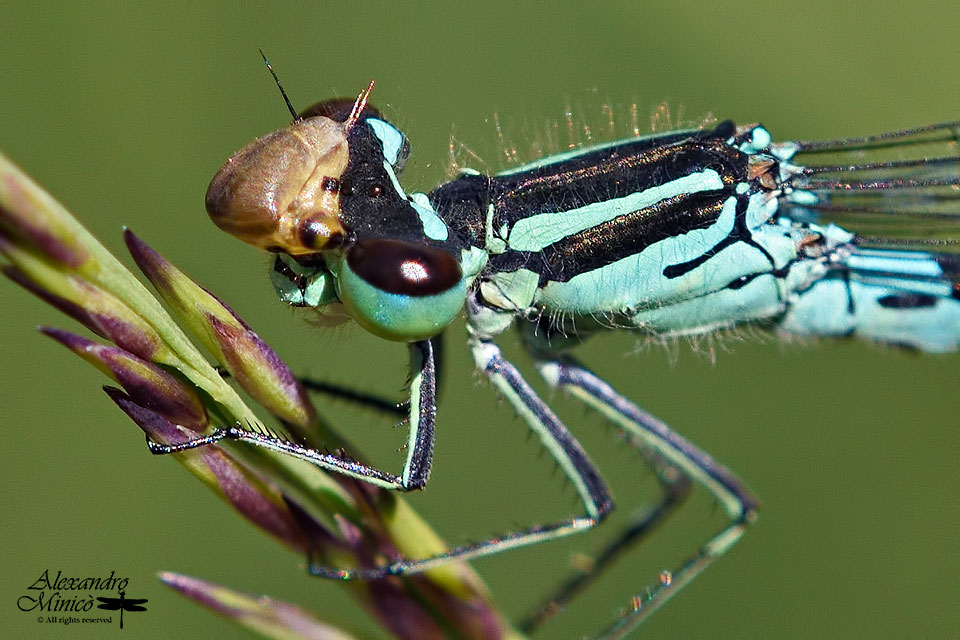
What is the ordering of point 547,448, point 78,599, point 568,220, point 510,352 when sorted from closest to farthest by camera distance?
point 78,599 < point 568,220 < point 547,448 < point 510,352

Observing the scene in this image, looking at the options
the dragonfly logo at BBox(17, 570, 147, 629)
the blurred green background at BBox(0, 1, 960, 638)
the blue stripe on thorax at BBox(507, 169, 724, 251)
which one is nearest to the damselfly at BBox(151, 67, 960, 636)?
the blue stripe on thorax at BBox(507, 169, 724, 251)

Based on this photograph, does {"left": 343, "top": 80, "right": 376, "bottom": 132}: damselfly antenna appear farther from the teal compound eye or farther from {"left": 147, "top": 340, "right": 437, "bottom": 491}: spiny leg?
{"left": 147, "top": 340, "right": 437, "bottom": 491}: spiny leg

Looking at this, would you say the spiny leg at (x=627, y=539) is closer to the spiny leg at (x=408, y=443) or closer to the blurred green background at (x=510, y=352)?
the blurred green background at (x=510, y=352)

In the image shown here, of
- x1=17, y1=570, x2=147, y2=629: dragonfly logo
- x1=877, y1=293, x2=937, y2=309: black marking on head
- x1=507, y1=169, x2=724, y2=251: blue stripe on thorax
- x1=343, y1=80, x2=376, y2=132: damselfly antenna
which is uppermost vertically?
x1=343, y1=80, x2=376, y2=132: damselfly antenna

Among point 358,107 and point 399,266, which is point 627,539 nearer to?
point 399,266

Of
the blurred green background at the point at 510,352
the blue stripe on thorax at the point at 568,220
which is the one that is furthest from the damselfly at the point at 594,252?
the blurred green background at the point at 510,352

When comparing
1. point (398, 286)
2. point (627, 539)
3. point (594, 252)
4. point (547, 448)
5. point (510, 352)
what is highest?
point (510, 352)

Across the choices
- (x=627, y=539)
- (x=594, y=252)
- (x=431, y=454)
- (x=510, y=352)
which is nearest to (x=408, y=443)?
(x=431, y=454)
